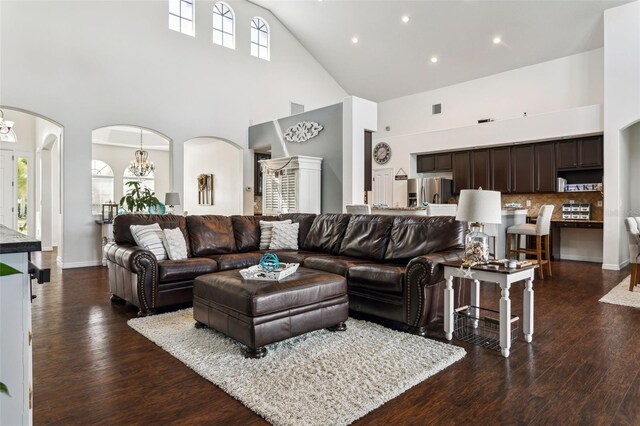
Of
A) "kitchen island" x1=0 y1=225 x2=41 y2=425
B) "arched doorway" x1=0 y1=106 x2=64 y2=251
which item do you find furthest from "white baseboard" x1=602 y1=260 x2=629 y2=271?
"arched doorway" x1=0 y1=106 x2=64 y2=251

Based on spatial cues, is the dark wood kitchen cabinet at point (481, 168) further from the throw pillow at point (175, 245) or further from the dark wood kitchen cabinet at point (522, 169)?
the throw pillow at point (175, 245)

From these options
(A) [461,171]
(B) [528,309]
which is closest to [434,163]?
(A) [461,171]

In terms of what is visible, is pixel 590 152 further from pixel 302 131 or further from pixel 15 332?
pixel 15 332

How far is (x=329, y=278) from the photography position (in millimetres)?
3150

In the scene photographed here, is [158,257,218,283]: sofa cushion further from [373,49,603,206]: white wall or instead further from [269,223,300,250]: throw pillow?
[373,49,603,206]: white wall

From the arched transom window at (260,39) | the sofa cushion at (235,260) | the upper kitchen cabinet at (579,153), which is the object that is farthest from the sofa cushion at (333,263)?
the arched transom window at (260,39)

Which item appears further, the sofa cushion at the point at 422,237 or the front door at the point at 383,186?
the front door at the point at 383,186

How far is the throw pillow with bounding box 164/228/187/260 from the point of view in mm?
4141

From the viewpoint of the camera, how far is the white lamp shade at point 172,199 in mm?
7457

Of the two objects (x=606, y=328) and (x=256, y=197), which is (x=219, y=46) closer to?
(x=256, y=197)

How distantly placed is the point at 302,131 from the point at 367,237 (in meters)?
3.99

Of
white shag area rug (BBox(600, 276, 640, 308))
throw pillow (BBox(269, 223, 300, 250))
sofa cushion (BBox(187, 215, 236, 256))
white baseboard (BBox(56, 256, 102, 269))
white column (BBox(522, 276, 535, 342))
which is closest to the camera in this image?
white column (BBox(522, 276, 535, 342))

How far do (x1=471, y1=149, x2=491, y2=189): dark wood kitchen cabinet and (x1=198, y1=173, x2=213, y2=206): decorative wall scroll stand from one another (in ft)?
21.8

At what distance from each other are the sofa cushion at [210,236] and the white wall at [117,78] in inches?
133
